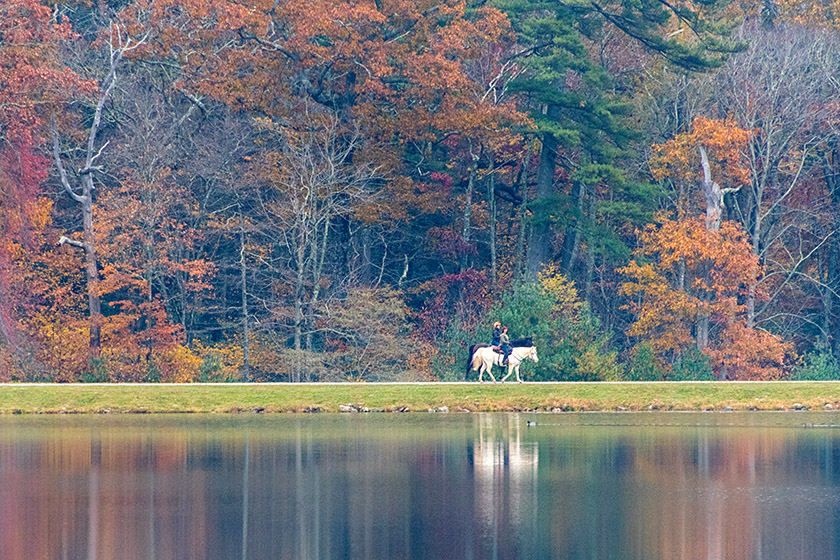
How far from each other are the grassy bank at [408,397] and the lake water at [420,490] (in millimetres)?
3010

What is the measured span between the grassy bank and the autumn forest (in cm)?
806

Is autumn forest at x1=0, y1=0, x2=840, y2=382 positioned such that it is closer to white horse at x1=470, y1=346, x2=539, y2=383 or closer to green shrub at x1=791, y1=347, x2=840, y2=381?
green shrub at x1=791, y1=347, x2=840, y2=381

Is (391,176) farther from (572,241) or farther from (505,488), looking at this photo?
(505,488)

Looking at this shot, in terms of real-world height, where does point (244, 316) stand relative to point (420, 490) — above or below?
above

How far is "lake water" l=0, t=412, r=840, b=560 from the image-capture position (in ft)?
49.4

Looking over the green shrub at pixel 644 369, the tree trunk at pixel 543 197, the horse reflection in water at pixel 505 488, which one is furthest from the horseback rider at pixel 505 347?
the tree trunk at pixel 543 197

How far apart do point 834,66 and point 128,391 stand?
29.7 meters

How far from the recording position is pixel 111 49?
142 ft

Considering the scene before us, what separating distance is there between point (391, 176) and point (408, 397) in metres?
17.2

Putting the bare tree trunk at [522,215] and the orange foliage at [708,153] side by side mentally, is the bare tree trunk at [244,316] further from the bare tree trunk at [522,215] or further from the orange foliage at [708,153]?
the orange foliage at [708,153]

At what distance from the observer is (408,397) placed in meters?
32.4

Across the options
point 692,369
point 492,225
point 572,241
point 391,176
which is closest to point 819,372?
point 692,369

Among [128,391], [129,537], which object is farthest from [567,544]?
[128,391]

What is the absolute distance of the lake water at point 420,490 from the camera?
15.0m
